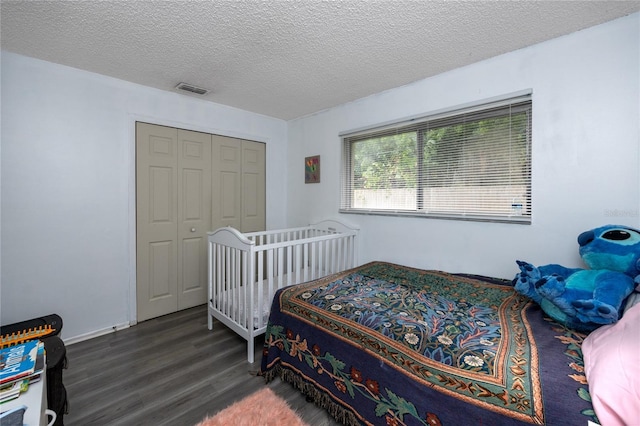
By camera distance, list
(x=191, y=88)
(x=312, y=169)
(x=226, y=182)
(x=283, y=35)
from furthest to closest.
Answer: (x=312, y=169), (x=226, y=182), (x=191, y=88), (x=283, y=35)

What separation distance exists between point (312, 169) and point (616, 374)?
2911mm

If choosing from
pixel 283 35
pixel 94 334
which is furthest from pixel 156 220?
pixel 283 35

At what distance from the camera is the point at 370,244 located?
9.35ft

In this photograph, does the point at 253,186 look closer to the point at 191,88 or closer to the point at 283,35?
the point at 191,88

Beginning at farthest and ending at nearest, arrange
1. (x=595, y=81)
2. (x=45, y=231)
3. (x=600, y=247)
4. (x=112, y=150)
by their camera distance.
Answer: (x=112, y=150) → (x=45, y=231) → (x=595, y=81) → (x=600, y=247)

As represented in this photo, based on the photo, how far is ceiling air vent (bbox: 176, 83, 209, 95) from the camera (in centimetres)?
252

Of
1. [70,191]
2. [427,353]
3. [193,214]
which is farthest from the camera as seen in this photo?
[193,214]

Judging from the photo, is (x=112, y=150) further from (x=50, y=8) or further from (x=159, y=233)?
(x=50, y=8)

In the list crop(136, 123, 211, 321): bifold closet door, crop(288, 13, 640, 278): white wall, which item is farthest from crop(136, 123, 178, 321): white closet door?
crop(288, 13, 640, 278): white wall

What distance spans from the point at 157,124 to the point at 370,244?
8.02ft

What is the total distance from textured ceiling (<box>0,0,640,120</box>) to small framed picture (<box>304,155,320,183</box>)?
103 centimetres

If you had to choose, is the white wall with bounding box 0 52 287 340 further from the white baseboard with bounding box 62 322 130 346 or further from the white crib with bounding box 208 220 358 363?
the white crib with bounding box 208 220 358 363

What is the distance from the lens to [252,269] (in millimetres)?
2021

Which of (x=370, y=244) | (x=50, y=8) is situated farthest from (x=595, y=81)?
(x=50, y=8)
